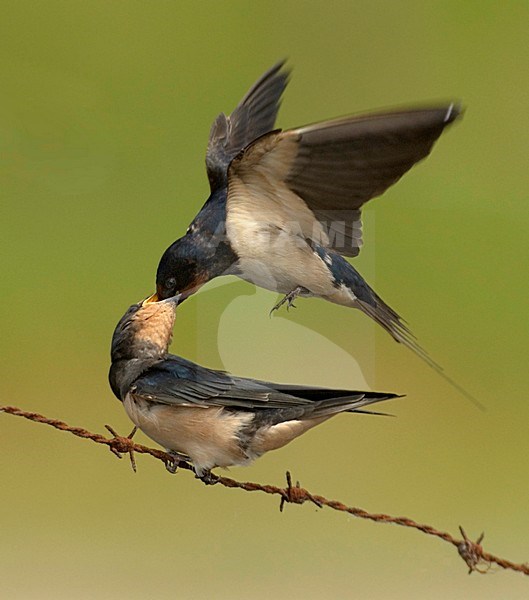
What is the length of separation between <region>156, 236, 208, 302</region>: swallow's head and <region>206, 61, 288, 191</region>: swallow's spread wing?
0.75 m

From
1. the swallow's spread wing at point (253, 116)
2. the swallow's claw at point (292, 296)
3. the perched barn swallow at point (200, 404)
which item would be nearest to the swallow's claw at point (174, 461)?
the perched barn swallow at point (200, 404)

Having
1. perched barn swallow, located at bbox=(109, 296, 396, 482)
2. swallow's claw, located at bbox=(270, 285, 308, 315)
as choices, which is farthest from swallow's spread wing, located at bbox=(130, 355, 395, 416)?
swallow's claw, located at bbox=(270, 285, 308, 315)

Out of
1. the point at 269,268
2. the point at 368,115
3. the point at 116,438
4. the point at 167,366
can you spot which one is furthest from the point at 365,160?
the point at 116,438

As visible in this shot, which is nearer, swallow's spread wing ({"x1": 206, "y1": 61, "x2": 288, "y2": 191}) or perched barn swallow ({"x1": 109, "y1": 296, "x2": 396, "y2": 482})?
perched barn swallow ({"x1": 109, "y1": 296, "x2": 396, "y2": 482})

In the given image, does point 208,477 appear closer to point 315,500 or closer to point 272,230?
point 315,500

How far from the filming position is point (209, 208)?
2.79 meters

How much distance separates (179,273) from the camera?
261 cm

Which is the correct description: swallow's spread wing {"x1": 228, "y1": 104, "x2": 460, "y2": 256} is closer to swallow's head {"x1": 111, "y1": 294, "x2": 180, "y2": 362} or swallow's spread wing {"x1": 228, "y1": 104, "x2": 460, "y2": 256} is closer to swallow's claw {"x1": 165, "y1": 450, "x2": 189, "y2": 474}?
swallow's head {"x1": 111, "y1": 294, "x2": 180, "y2": 362}

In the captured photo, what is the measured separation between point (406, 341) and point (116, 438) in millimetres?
702

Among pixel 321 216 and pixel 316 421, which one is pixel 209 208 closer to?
pixel 321 216

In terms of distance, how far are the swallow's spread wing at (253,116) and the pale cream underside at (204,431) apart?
3.62ft

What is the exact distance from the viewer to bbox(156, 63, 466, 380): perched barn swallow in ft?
8.02

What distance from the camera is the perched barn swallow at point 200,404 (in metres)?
2.34

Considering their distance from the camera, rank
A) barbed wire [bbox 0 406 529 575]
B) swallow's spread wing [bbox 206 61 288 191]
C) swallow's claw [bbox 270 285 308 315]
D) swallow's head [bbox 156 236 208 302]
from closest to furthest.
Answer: barbed wire [bbox 0 406 529 575], swallow's head [bbox 156 236 208 302], swallow's claw [bbox 270 285 308 315], swallow's spread wing [bbox 206 61 288 191]
